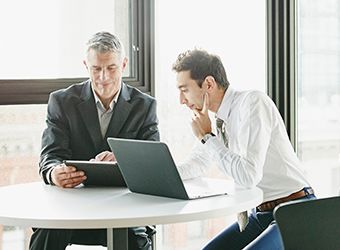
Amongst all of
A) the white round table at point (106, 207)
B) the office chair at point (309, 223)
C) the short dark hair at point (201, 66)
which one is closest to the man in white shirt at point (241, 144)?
the short dark hair at point (201, 66)

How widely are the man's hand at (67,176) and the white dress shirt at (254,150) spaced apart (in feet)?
1.47

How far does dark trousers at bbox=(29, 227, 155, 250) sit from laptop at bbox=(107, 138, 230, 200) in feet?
1.64

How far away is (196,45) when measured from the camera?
3.84 meters

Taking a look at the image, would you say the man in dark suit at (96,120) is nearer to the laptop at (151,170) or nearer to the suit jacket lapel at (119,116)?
the suit jacket lapel at (119,116)

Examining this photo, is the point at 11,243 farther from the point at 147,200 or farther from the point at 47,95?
the point at 147,200

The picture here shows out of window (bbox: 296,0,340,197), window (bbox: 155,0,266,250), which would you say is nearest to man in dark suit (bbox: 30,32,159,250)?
window (bbox: 155,0,266,250)

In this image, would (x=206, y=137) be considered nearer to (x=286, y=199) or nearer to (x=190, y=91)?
(x=190, y=91)

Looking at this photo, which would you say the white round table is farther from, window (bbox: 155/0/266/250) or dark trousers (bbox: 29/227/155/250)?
window (bbox: 155/0/266/250)

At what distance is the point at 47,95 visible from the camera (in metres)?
3.46

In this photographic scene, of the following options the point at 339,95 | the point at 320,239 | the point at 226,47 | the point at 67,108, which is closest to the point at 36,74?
the point at 67,108

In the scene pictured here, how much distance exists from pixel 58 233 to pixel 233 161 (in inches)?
36.4

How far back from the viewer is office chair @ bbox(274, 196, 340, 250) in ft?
5.76

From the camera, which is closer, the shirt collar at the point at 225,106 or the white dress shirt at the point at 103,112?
the shirt collar at the point at 225,106

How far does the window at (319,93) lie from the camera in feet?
12.5
